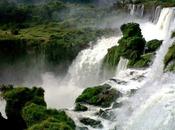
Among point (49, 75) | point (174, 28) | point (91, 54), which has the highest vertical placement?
point (174, 28)

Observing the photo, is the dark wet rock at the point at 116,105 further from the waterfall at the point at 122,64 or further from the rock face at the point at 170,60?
the waterfall at the point at 122,64

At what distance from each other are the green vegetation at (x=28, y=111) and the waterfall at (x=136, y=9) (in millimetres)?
37317

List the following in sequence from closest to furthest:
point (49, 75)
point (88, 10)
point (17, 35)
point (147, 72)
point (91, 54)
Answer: point (147, 72) < point (91, 54) < point (49, 75) < point (17, 35) < point (88, 10)

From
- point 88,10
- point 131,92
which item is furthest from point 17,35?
point 131,92


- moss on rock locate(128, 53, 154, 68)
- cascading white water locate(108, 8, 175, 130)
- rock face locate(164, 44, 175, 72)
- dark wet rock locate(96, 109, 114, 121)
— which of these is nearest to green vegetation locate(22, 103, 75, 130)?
dark wet rock locate(96, 109, 114, 121)

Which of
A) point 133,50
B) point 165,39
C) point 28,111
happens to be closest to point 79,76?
point 133,50

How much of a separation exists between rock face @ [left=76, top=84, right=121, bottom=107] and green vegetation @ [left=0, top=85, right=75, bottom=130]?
12.9ft

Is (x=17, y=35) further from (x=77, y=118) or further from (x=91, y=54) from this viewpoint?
(x=77, y=118)

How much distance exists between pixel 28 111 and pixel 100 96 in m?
7.61

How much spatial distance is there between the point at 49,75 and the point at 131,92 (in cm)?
2951

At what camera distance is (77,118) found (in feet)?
110

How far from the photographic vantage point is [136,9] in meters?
73.6

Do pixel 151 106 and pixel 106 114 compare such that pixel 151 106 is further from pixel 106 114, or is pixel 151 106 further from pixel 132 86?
pixel 132 86

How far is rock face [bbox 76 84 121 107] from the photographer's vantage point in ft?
117
